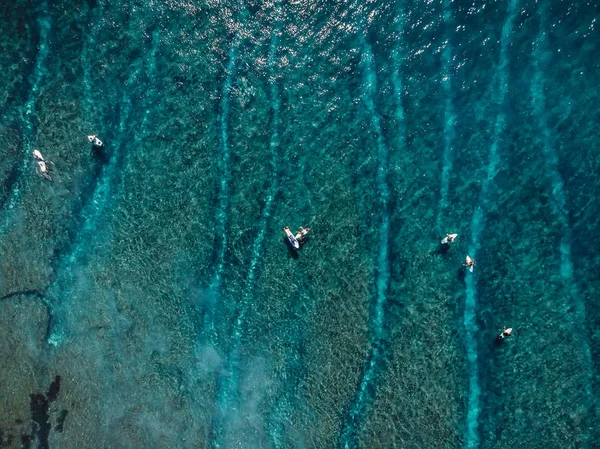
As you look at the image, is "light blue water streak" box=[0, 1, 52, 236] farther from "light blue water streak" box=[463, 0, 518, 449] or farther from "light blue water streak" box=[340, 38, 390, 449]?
"light blue water streak" box=[463, 0, 518, 449]

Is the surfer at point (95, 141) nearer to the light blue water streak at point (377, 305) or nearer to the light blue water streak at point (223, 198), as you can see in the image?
the light blue water streak at point (223, 198)

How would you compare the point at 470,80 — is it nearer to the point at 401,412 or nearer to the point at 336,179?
the point at 336,179

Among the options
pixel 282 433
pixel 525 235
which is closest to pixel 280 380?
pixel 282 433

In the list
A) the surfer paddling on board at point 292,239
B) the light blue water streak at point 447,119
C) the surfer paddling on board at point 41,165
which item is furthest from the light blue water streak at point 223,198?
the light blue water streak at point 447,119

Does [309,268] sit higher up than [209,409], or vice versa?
[309,268]

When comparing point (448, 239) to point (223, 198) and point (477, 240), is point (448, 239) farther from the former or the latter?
point (223, 198)

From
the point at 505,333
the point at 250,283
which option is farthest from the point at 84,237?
the point at 505,333

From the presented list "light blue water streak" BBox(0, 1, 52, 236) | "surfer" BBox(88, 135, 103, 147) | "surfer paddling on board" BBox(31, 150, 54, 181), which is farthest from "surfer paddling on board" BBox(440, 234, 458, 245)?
"light blue water streak" BBox(0, 1, 52, 236)
